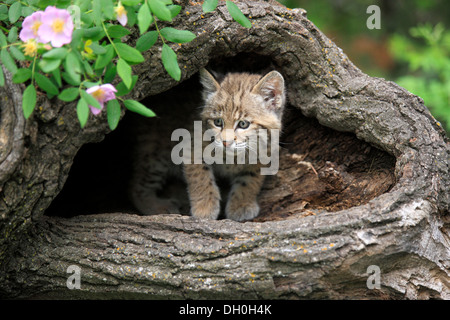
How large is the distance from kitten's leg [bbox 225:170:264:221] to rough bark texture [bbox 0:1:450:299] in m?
0.94

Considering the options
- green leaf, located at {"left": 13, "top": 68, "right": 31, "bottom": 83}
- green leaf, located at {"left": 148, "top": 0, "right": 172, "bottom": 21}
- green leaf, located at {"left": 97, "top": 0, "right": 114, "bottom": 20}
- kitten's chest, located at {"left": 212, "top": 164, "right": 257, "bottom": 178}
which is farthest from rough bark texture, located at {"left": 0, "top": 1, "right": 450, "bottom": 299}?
kitten's chest, located at {"left": 212, "top": 164, "right": 257, "bottom": 178}

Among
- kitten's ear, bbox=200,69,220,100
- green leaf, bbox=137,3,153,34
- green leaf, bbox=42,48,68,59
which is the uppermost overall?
kitten's ear, bbox=200,69,220,100

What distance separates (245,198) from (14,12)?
240 centimetres

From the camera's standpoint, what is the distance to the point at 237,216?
14.1 ft

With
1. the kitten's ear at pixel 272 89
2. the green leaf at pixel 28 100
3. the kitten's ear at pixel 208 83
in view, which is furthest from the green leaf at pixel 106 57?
the kitten's ear at pixel 272 89

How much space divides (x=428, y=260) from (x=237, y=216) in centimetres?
166

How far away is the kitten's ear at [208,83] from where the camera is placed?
4052 millimetres

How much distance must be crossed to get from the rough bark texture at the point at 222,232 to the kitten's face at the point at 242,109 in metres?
0.58

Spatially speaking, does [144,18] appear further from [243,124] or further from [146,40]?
[243,124]

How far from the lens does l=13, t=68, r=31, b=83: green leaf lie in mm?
2593

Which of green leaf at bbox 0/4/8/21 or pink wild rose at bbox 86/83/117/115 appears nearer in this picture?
pink wild rose at bbox 86/83/117/115

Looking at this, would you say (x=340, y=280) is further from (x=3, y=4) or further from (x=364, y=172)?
(x=3, y=4)

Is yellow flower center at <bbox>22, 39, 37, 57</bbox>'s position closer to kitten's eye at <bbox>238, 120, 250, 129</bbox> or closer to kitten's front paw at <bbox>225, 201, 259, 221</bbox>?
kitten's eye at <bbox>238, 120, 250, 129</bbox>

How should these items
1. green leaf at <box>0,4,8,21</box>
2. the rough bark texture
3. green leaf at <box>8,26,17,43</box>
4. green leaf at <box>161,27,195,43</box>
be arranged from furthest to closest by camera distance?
the rough bark texture → green leaf at <box>0,4,8,21</box> → green leaf at <box>161,27,195,43</box> → green leaf at <box>8,26,17,43</box>
